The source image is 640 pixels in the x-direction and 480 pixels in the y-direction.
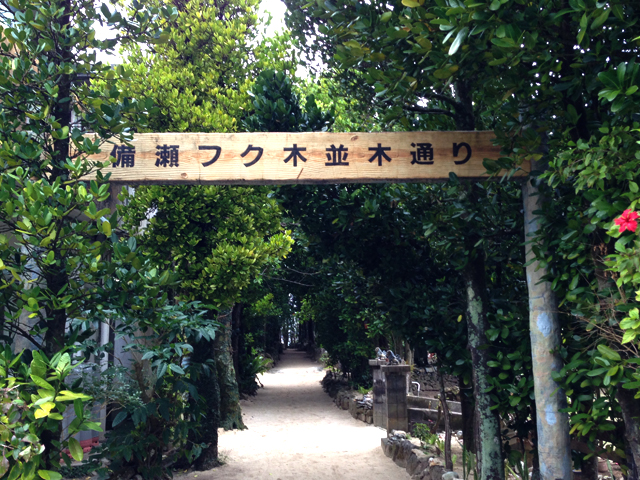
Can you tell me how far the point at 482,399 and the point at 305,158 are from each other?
2603mm

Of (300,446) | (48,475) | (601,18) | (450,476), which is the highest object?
(601,18)

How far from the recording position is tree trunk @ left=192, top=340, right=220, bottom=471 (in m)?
7.35

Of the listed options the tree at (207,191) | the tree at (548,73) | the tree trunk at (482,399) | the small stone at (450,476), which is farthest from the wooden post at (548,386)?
the tree at (207,191)

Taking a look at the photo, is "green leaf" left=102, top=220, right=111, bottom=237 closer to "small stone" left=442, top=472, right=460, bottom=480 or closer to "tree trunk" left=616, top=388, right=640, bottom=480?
"tree trunk" left=616, top=388, right=640, bottom=480

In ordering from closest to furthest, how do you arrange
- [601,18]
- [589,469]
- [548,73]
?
[601,18] < [548,73] < [589,469]

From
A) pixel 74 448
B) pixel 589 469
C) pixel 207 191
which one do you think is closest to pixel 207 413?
pixel 207 191

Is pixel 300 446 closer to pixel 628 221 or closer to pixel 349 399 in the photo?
pixel 349 399

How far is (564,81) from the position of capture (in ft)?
10.9

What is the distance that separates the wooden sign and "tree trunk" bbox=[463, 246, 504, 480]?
79cm

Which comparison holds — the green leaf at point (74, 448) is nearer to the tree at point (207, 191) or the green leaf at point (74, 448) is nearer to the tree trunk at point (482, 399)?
the tree trunk at point (482, 399)

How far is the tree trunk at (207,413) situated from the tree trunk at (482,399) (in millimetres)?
4230

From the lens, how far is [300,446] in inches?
372

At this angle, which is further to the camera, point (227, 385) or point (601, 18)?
point (227, 385)

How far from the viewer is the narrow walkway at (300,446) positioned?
24.5 ft
